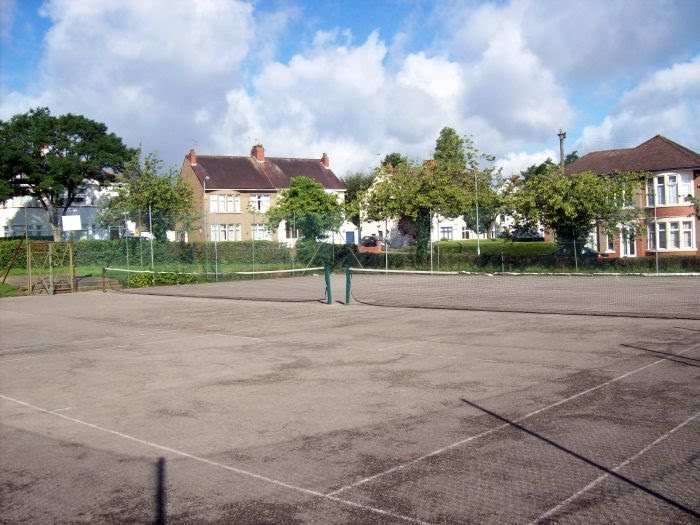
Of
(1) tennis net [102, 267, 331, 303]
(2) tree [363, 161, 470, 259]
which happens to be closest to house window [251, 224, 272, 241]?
(1) tennis net [102, 267, 331, 303]

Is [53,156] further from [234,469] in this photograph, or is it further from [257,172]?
[234,469]

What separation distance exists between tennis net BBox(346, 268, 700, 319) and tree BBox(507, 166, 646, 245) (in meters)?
3.33

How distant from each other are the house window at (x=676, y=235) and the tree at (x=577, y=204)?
949cm

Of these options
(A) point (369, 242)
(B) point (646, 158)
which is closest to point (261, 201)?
(A) point (369, 242)

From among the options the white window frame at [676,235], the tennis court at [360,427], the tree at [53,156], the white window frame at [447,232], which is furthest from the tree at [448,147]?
the tennis court at [360,427]

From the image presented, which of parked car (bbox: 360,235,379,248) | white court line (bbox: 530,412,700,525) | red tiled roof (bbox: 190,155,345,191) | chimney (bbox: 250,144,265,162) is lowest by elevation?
white court line (bbox: 530,412,700,525)

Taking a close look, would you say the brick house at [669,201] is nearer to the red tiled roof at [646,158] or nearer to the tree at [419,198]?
the red tiled roof at [646,158]

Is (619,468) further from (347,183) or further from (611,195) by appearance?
(347,183)

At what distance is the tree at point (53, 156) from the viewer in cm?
6156

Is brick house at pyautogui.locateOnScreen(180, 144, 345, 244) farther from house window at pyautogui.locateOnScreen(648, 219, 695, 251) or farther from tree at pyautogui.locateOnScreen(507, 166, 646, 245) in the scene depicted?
house window at pyautogui.locateOnScreen(648, 219, 695, 251)

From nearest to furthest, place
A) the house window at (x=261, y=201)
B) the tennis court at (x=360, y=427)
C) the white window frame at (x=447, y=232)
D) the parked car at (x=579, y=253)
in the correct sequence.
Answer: the tennis court at (x=360, y=427) → the parked car at (x=579, y=253) → the house window at (x=261, y=201) → the white window frame at (x=447, y=232)

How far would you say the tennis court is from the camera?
5695mm

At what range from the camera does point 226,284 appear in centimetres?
3381

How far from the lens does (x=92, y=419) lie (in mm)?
8812
